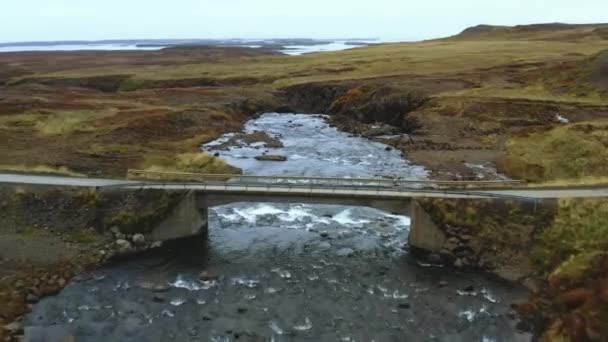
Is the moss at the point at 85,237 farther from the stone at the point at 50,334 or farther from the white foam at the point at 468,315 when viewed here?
the white foam at the point at 468,315

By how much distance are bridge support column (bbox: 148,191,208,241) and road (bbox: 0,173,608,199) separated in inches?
39.5

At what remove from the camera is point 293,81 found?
110 meters

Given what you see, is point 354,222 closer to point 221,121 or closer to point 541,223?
point 541,223

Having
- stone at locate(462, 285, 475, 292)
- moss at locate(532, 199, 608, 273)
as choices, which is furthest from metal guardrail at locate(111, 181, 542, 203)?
stone at locate(462, 285, 475, 292)

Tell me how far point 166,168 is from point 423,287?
2940cm

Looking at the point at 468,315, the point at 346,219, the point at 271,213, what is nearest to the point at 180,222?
the point at 271,213

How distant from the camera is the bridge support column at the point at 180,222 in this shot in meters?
35.9

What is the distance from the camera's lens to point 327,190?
35969 mm

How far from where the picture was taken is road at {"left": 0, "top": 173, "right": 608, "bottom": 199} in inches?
1371

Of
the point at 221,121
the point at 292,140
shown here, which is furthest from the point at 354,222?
the point at 221,121

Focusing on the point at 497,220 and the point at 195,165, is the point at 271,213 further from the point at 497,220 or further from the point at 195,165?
the point at 497,220

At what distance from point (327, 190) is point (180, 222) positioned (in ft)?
31.9

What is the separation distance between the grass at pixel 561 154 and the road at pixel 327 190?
1061 centimetres

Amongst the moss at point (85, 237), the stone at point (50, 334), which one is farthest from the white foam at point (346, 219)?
the stone at point (50, 334)
